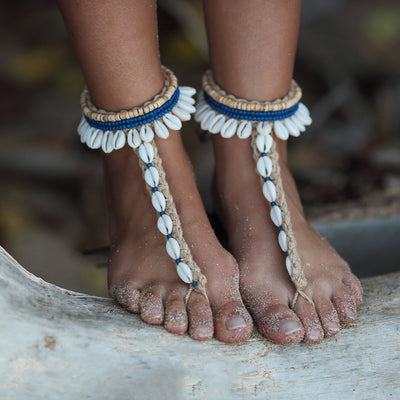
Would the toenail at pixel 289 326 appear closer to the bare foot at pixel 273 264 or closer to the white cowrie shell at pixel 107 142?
the bare foot at pixel 273 264

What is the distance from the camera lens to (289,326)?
1.04 meters

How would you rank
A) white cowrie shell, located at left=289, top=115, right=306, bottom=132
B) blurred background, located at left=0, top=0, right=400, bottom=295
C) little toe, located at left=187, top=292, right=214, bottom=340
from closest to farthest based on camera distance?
little toe, located at left=187, top=292, right=214, bottom=340 < white cowrie shell, located at left=289, top=115, right=306, bottom=132 < blurred background, located at left=0, top=0, right=400, bottom=295

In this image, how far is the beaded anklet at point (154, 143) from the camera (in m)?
1.08

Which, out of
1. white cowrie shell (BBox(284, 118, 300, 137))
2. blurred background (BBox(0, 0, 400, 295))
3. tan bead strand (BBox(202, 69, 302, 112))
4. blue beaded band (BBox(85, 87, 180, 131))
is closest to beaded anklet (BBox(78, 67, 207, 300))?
blue beaded band (BBox(85, 87, 180, 131))

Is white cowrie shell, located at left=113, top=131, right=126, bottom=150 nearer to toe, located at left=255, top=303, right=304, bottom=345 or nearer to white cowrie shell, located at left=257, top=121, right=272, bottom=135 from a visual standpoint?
white cowrie shell, located at left=257, top=121, right=272, bottom=135

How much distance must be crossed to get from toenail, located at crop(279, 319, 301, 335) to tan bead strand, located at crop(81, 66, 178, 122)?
17.6 inches

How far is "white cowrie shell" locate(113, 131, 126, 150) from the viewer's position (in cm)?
112

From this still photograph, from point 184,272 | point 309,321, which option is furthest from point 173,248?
point 309,321

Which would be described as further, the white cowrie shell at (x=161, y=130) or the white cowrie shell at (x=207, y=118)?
the white cowrie shell at (x=207, y=118)

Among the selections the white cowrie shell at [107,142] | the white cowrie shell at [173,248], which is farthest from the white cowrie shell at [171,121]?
the white cowrie shell at [173,248]

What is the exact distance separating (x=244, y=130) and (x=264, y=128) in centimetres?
4

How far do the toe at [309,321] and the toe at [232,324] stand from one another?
3.9 inches

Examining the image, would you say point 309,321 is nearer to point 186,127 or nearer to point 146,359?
point 146,359

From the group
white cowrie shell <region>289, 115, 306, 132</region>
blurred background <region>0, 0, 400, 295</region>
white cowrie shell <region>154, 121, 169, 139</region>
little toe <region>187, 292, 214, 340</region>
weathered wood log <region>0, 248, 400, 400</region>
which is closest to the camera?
weathered wood log <region>0, 248, 400, 400</region>
